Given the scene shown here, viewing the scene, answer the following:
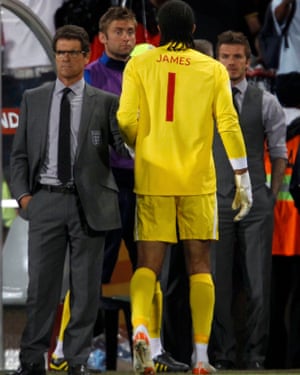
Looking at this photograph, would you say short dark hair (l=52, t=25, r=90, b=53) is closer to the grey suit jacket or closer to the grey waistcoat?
the grey suit jacket

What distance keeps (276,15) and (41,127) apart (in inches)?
88.4

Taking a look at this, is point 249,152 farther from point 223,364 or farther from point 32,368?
point 32,368

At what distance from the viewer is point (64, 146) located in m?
8.73

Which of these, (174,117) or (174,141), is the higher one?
(174,117)

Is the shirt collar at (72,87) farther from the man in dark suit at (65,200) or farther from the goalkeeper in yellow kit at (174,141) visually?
the goalkeeper in yellow kit at (174,141)

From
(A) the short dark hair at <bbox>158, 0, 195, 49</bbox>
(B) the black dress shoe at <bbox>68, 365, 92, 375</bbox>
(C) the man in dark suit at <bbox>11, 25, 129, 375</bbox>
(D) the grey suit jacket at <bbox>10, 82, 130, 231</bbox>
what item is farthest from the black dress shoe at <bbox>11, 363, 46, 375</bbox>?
(A) the short dark hair at <bbox>158, 0, 195, 49</bbox>

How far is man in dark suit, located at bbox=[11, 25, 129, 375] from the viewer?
8727 millimetres

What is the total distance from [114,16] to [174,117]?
48.8 inches

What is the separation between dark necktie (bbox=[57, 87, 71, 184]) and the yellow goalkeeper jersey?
0.28 m

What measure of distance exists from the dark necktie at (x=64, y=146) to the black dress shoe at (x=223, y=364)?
163 cm

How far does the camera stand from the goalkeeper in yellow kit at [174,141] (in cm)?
866

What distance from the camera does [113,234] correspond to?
966cm

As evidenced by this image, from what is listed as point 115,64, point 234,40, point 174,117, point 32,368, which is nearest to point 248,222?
point 234,40

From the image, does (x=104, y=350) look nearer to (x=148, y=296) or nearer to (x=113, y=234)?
(x=113, y=234)
